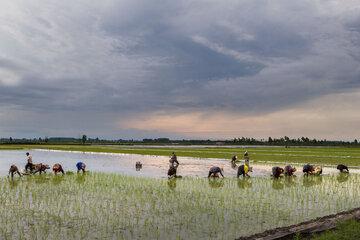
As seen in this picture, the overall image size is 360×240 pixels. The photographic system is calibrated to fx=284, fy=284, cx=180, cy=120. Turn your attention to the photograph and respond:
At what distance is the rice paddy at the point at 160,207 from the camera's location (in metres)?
9.38

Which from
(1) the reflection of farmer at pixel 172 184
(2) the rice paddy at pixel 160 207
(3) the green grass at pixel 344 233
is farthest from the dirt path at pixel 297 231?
(1) the reflection of farmer at pixel 172 184

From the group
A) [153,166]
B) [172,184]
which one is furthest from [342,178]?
[153,166]

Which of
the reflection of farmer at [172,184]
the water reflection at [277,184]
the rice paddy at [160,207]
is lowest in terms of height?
the water reflection at [277,184]

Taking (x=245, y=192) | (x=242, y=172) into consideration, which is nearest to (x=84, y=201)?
(x=245, y=192)

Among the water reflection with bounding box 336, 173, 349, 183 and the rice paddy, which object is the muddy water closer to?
the water reflection with bounding box 336, 173, 349, 183

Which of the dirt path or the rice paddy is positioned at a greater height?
the dirt path

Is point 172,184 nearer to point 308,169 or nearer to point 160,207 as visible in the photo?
point 160,207

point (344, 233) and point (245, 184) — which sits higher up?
point (344, 233)

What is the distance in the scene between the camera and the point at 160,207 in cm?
1260

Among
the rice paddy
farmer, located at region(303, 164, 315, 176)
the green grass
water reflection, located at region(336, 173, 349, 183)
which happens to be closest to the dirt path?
the green grass

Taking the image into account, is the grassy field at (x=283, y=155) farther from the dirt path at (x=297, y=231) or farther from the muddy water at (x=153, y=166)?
the dirt path at (x=297, y=231)

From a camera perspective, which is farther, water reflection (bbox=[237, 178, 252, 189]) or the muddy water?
the muddy water

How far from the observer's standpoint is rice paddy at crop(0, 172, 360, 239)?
30.8ft

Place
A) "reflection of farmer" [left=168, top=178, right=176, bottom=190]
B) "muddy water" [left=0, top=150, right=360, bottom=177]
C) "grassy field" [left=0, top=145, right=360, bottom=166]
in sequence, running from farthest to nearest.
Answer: "grassy field" [left=0, top=145, right=360, bottom=166], "muddy water" [left=0, top=150, right=360, bottom=177], "reflection of farmer" [left=168, top=178, right=176, bottom=190]
